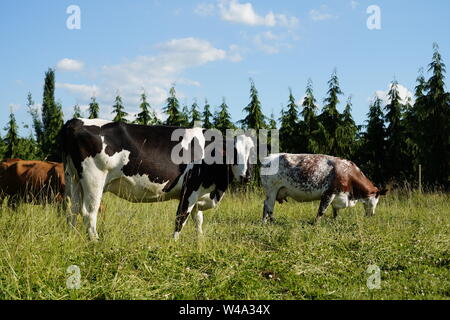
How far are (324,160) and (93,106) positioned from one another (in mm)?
19379

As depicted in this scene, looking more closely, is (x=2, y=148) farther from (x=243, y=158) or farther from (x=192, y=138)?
(x=243, y=158)

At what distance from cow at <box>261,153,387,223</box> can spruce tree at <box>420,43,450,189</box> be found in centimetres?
977

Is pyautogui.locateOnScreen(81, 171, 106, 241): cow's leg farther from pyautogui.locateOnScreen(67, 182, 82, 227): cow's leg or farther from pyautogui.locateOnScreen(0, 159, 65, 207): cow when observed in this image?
pyautogui.locateOnScreen(0, 159, 65, 207): cow

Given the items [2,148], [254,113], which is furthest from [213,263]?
[2,148]

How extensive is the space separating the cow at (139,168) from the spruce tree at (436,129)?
577 inches

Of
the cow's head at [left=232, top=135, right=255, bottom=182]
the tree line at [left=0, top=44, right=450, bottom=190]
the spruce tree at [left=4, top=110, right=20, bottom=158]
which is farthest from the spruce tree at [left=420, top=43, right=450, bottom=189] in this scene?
the spruce tree at [left=4, top=110, right=20, bottom=158]

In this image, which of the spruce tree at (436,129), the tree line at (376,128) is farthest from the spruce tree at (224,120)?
the spruce tree at (436,129)

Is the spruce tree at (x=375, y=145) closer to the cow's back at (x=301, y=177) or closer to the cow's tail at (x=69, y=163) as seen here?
the cow's back at (x=301, y=177)

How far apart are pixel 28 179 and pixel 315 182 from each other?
720 cm

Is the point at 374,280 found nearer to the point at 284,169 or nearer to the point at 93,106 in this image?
the point at 284,169

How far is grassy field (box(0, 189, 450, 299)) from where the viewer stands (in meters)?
4.71

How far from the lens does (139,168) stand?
287 inches

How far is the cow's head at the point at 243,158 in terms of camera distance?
758cm

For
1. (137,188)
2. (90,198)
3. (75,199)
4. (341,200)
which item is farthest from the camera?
(341,200)
